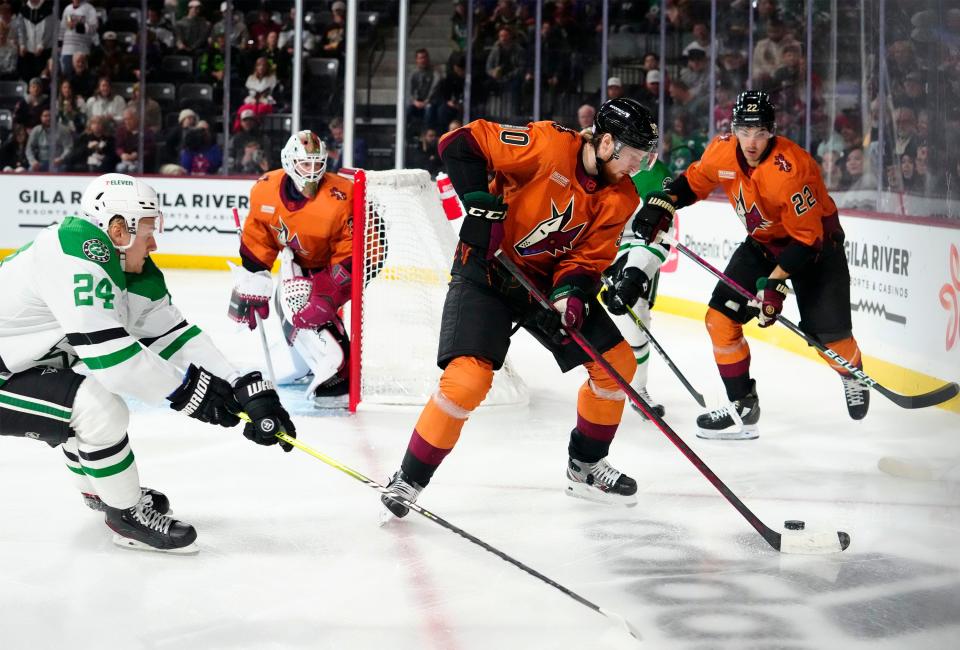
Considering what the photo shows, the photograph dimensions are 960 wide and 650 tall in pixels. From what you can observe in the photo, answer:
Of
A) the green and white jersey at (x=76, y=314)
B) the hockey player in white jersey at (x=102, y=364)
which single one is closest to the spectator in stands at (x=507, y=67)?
the hockey player in white jersey at (x=102, y=364)

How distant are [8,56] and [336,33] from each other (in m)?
2.63

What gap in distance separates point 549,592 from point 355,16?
23.5ft

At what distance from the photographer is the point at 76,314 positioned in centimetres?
255

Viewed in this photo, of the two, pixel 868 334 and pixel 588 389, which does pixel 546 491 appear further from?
pixel 868 334

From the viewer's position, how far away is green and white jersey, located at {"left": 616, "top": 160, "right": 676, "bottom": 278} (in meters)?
4.35

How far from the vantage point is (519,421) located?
4.43 meters

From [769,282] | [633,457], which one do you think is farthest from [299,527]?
[769,282]

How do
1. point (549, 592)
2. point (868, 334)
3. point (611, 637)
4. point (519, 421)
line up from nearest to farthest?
point (611, 637) → point (549, 592) → point (519, 421) → point (868, 334)

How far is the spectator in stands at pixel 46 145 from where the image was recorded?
30.5ft

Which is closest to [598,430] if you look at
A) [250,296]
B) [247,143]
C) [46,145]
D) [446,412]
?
[446,412]

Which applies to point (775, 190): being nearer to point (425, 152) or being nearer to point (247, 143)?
point (425, 152)

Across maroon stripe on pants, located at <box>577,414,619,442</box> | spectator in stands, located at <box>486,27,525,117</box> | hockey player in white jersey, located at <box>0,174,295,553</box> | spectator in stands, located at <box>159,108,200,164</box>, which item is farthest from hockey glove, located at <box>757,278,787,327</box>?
spectator in stands, located at <box>159,108,200,164</box>

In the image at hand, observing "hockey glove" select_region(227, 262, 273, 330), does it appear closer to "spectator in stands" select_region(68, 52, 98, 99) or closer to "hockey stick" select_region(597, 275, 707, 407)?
"hockey stick" select_region(597, 275, 707, 407)

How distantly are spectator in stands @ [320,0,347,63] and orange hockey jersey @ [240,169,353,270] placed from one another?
16.7 feet
